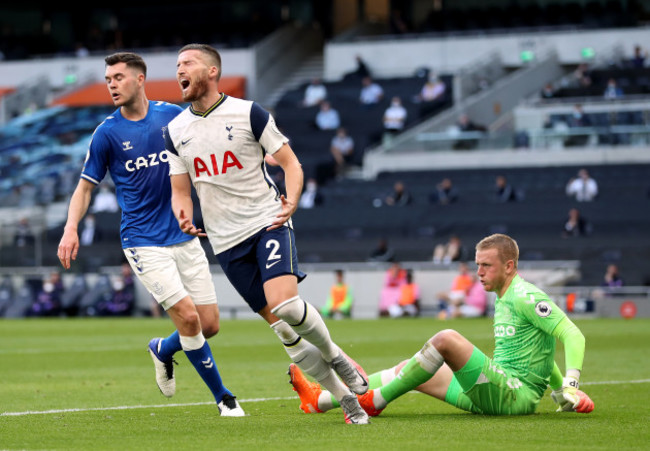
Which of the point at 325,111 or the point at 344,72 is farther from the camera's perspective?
the point at 344,72

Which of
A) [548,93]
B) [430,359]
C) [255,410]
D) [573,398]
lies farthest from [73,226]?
[548,93]

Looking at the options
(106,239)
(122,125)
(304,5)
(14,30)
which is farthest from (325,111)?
(122,125)

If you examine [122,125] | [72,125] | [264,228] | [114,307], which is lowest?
[114,307]

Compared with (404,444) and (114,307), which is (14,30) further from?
(404,444)

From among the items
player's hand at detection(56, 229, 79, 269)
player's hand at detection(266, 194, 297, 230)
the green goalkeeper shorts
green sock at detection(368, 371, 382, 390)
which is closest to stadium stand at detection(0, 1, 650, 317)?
the green goalkeeper shorts

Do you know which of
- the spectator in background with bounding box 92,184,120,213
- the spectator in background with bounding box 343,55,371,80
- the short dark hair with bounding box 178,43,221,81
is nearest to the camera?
the short dark hair with bounding box 178,43,221,81

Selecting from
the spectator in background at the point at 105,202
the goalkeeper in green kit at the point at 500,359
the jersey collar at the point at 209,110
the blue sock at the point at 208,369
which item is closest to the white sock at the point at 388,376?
the goalkeeper in green kit at the point at 500,359

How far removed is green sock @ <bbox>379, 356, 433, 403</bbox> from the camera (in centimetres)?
793

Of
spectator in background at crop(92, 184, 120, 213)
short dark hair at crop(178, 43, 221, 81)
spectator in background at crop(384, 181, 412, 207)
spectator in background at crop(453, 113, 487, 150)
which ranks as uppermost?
short dark hair at crop(178, 43, 221, 81)

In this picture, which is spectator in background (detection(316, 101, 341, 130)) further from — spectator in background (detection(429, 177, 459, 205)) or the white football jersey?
the white football jersey

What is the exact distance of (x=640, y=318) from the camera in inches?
956

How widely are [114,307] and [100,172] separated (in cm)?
1977

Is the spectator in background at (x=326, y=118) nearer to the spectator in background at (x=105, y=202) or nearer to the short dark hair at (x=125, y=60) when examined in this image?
the spectator in background at (x=105, y=202)

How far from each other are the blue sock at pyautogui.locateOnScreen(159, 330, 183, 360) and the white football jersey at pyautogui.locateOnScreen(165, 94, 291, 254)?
4.39 ft
